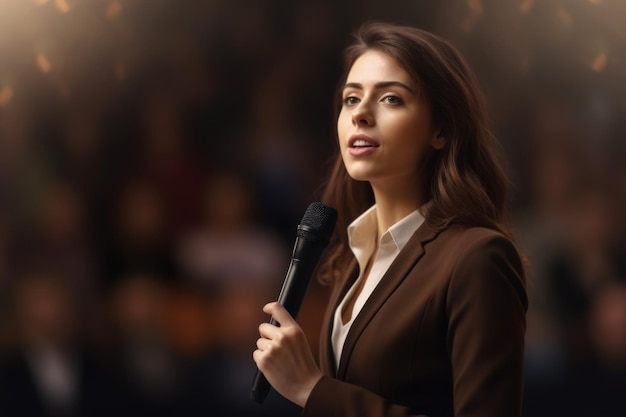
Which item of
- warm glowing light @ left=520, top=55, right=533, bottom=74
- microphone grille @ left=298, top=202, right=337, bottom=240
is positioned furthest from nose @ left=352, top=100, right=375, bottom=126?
warm glowing light @ left=520, top=55, right=533, bottom=74

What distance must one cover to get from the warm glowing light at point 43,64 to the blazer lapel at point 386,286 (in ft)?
3.99

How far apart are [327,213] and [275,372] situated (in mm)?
183

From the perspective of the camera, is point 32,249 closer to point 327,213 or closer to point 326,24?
point 326,24

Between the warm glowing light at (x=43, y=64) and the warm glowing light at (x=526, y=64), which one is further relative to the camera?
the warm glowing light at (x=526, y=64)

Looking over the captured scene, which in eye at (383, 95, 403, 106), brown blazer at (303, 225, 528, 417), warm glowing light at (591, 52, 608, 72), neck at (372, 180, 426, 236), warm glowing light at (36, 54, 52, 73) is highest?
warm glowing light at (36, 54, 52, 73)

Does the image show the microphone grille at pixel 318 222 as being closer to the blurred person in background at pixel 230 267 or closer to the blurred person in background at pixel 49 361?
the blurred person in background at pixel 230 267

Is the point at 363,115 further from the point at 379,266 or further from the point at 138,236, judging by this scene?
the point at 138,236

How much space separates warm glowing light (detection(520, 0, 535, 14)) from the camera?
1.89 metres

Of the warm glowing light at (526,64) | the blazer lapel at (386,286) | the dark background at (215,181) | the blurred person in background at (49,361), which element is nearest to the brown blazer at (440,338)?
the blazer lapel at (386,286)

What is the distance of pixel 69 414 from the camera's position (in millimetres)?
1633

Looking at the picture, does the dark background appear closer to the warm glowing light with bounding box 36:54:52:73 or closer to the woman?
the warm glowing light with bounding box 36:54:52:73

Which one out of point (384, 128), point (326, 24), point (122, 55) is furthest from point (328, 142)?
point (384, 128)

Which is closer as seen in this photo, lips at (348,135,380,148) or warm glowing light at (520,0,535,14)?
lips at (348,135,380,148)

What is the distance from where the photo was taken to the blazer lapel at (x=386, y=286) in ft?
2.67
